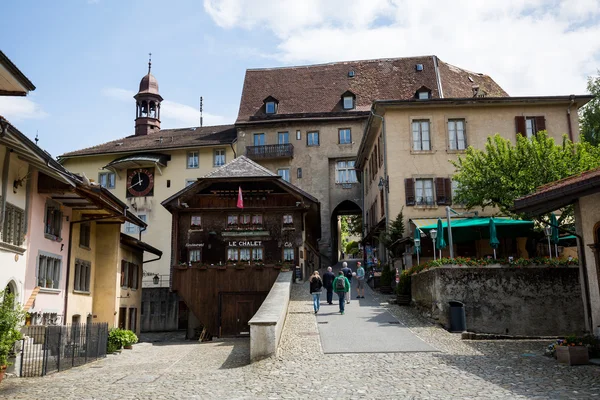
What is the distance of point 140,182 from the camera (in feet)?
159

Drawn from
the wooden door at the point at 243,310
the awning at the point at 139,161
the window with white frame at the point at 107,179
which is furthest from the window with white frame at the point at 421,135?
the window with white frame at the point at 107,179

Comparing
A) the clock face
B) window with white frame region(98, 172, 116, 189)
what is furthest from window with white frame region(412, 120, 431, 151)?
window with white frame region(98, 172, 116, 189)

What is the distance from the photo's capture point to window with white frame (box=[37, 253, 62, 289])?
67.1 ft

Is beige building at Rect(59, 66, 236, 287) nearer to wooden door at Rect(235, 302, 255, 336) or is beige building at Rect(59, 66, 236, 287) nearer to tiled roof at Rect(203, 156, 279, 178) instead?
tiled roof at Rect(203, 156, 279, 178)

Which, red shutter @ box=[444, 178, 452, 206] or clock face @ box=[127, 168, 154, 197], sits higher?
clock face @ box=[127, 168, 154, 197]

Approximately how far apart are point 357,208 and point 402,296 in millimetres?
26703

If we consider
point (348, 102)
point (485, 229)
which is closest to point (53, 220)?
point (485, 229)

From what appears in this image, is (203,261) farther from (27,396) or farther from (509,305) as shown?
(27,396)

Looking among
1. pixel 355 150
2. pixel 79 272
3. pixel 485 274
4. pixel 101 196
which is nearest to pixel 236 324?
pixel 79 272

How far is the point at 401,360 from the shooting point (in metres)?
12.6

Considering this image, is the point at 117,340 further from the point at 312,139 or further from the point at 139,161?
the point at 312,139

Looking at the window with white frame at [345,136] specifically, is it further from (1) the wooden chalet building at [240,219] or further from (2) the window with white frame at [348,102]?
(1) the wooden chalet building at [240,219]

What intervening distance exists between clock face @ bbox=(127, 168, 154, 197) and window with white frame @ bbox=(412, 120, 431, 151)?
82.4 ft

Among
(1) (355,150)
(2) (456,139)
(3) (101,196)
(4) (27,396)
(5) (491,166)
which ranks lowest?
(4) (27,396)
